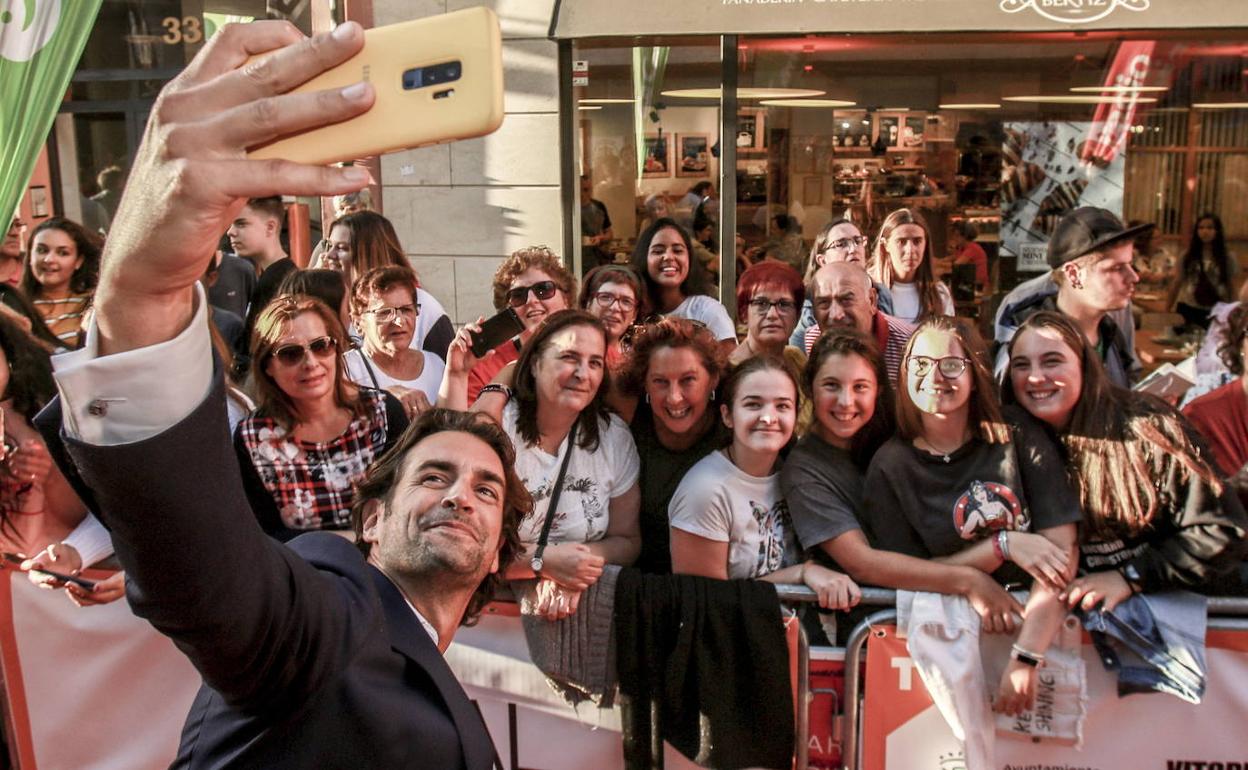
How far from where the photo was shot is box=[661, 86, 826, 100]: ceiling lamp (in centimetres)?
903

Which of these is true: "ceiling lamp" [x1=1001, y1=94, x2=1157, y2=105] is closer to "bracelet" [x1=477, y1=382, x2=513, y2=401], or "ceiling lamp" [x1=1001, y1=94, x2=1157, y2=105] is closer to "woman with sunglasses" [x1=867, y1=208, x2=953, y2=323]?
"woman with sunglasses" [x1=867, y1=208, x2=953, y2=323]

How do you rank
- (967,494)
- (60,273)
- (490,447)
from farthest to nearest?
(60,273), (967,494), (490,447)

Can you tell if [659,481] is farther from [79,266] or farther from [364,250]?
[79,266]

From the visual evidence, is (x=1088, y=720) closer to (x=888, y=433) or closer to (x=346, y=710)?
(x=888, y=433)

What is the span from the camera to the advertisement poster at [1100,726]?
3.60 meters

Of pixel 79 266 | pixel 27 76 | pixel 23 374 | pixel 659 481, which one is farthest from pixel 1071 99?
pixel 23 374

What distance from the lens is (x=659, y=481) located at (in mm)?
4137

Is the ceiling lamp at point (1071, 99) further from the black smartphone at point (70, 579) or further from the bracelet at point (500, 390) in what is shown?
the black smartphone at point (70, 579)

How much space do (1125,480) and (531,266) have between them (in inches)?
109

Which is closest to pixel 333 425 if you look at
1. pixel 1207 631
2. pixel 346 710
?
pixel 346 710

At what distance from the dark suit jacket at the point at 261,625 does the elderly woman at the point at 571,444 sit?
6.20 feet

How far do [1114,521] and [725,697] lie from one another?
1401mm

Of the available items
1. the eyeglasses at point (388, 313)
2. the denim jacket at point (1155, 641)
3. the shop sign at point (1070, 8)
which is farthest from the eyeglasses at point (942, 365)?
the shop sign at point (1070, 8)

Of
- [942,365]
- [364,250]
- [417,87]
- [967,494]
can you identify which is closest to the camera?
[417,87]
